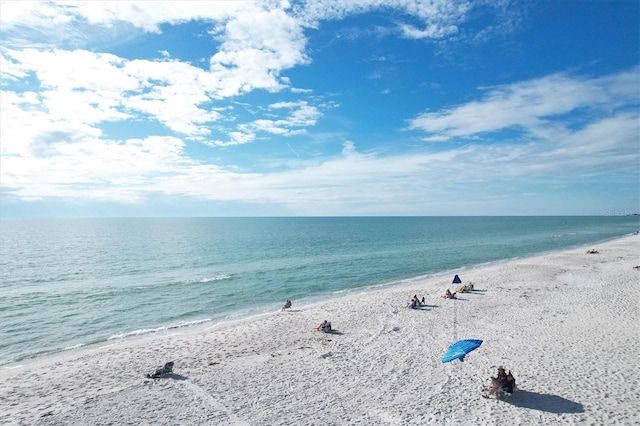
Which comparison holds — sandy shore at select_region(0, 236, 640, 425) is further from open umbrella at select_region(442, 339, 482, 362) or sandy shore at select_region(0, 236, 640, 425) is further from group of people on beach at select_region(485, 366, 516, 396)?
open umbrella at select_region(442, 339, 482, 362)

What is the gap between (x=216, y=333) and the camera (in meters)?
20.9

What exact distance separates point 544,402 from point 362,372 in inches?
254

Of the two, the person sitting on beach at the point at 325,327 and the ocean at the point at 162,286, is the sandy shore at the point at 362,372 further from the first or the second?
the ocean at the point at 162,286

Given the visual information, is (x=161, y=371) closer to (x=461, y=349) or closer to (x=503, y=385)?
(x=461, y=349)

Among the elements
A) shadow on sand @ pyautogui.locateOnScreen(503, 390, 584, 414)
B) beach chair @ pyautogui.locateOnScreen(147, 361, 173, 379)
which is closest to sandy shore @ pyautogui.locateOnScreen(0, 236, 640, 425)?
shadow on sand @ pyautogui.locateOnScreen(503, 390, 584, 414)

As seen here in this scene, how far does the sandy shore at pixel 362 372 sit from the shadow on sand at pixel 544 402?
5cm

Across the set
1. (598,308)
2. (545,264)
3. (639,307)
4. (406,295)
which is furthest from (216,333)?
(545,264)

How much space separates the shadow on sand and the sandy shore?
0.05m

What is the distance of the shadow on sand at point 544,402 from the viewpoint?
11.4m

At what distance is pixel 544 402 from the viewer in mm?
11859

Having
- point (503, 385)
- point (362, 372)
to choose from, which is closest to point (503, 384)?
point (503, 385)

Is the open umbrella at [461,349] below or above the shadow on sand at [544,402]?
above

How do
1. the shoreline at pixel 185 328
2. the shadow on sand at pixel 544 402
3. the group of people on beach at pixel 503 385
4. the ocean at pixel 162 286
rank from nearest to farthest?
the shadow on sand at pixel 544 402, the group of people on beach at pixel 503 385, the shoreline at pixel 185 328, the ocean at pixel 162 286

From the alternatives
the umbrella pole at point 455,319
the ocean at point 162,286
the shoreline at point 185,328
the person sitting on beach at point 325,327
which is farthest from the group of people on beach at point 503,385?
the ocean at point 162,286
